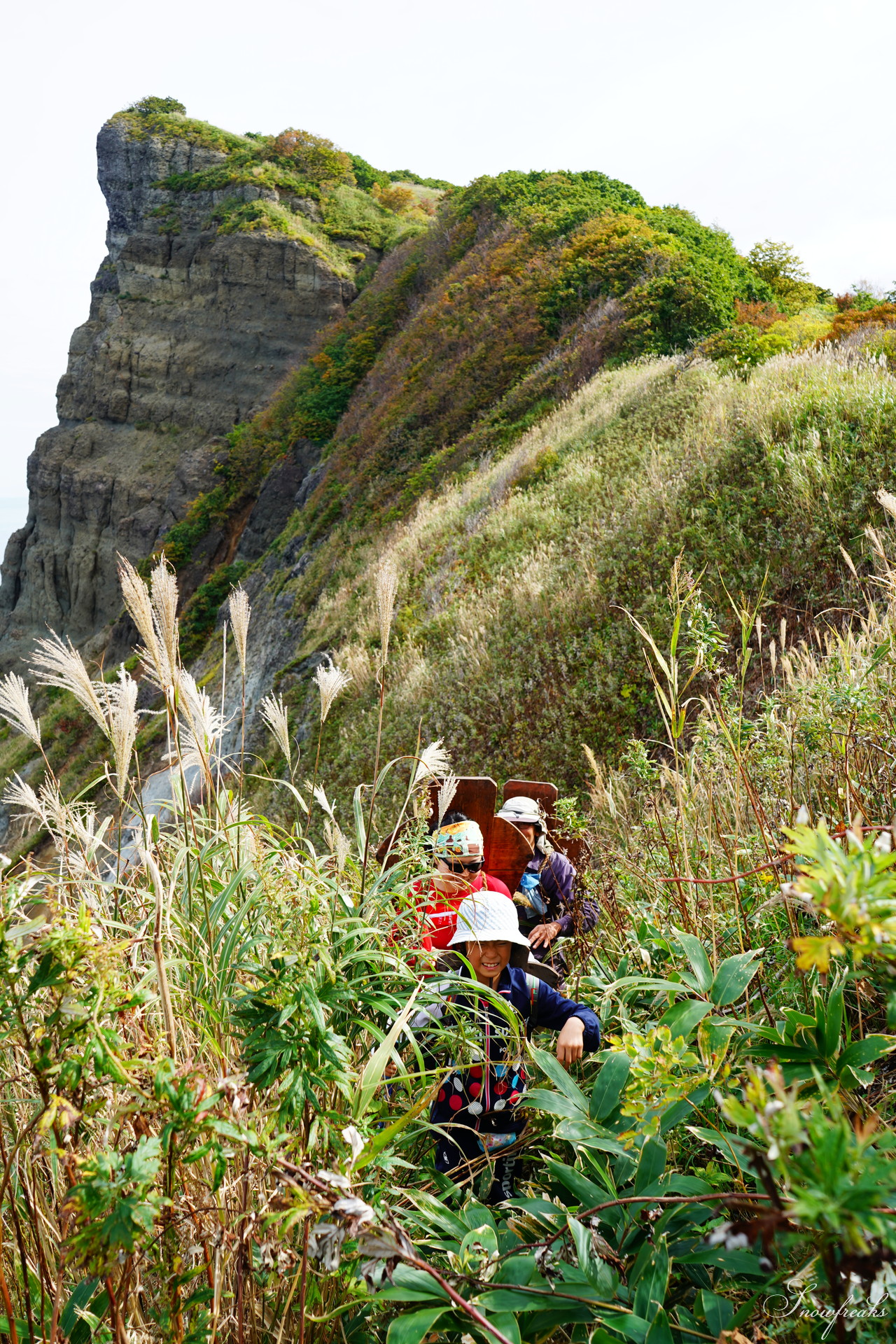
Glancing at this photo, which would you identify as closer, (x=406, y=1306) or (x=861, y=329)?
(x=406, y=1306)

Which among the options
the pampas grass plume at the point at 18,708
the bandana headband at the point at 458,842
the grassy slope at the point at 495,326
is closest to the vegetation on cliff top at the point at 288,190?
the grassy slope at the point at 495,326

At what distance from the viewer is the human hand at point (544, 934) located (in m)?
2.97

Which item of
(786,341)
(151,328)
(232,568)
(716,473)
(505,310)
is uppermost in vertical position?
(151,328)

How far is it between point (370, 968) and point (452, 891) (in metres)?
0.66

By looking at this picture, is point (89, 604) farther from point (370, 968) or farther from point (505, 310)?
point (370, 968)

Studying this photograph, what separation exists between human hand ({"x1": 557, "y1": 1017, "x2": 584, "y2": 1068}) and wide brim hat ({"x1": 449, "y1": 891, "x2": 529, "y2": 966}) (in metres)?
0.27

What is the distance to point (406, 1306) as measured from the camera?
1.46 metres

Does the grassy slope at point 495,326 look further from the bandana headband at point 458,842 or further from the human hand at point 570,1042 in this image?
the human hand at point 570,1042

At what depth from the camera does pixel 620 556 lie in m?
7.60

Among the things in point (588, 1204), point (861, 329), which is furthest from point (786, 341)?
point (588, 1204)

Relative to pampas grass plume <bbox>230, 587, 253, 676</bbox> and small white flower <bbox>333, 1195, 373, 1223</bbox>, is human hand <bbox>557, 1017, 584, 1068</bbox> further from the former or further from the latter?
pampas grass plume <bbox>230, 587, 253, 676</bbox>

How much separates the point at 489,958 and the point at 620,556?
19.6ft

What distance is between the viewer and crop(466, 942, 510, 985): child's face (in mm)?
2195

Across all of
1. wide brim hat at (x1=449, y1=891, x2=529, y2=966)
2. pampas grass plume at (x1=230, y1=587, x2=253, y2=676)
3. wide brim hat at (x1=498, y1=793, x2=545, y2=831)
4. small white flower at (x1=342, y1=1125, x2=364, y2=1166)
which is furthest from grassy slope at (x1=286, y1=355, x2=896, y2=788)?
small white flower at (x1=342, y1=1125, x2=364, y2=1166)
